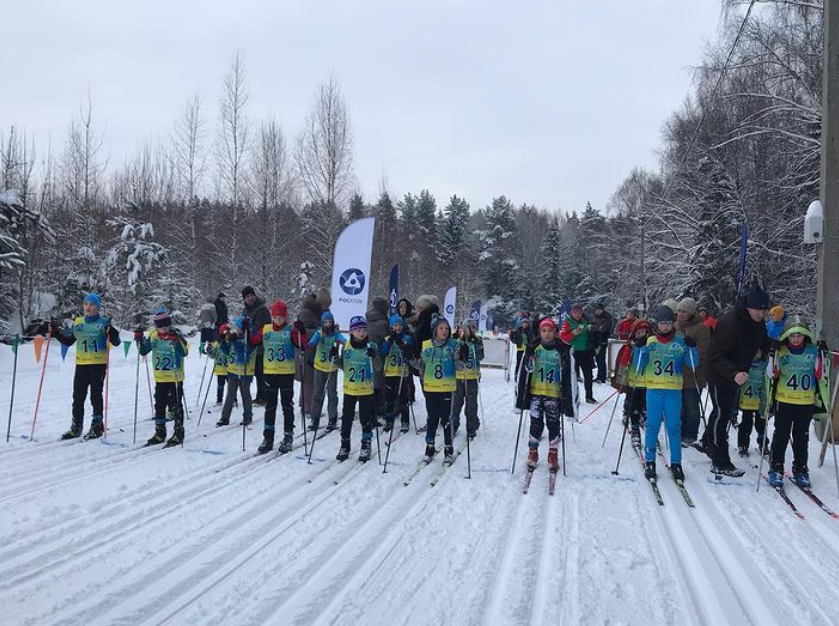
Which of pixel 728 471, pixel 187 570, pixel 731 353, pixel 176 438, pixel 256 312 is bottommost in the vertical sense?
pixel 187 570

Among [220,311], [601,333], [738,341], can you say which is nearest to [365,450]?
[738,341]

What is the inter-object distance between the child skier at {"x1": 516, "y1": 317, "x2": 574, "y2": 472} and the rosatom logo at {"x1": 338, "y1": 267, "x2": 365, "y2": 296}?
5250 mm

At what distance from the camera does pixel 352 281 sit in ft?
37.7

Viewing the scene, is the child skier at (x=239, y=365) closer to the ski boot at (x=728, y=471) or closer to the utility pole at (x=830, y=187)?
the ski boot at (x=728, y=471)

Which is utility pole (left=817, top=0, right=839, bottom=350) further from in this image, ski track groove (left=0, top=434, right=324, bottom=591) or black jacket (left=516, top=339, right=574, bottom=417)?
ski track groove (left=0, top=434, right=324, bottom=591)

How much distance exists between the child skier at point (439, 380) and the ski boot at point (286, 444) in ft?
6.20

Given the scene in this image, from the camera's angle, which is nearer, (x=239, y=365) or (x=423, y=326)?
(x=423, y=326)

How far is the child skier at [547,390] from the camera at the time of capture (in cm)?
675

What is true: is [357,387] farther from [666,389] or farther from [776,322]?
[776,322]

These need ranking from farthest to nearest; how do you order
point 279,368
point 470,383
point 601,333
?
point 601,333 → point 470,383 → point 279,368

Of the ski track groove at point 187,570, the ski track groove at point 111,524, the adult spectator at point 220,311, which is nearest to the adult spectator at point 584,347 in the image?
the adult spectator at point 220,311

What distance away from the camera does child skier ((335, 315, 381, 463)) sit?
7258mm

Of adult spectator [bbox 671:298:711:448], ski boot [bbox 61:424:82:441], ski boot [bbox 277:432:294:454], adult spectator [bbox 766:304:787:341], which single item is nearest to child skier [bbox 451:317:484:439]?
ski boot [bbox 277:432:294:454]

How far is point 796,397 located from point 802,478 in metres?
0.89
